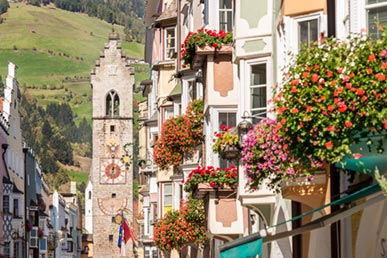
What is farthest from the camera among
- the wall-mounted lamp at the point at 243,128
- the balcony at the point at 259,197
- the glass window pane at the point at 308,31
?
the balcony at the point at 259,197

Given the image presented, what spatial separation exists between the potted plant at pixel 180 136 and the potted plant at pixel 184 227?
64.3 inches

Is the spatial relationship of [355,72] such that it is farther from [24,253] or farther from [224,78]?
[24,253]

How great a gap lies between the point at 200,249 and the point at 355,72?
1090 inches

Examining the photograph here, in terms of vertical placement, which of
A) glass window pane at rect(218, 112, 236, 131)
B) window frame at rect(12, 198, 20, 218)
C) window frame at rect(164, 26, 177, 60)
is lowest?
window frame at rect(12, 198, 20, 218)

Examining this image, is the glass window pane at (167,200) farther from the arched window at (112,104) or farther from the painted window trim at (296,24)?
the arched window at (112,104)

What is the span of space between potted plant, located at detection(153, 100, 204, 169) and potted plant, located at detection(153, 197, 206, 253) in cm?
163

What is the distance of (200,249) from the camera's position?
4109 centimetres

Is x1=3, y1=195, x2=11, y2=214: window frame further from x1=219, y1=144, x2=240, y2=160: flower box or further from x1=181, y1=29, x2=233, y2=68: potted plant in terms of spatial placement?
x1=219, y1=144, x2=240, y2=160: flower box

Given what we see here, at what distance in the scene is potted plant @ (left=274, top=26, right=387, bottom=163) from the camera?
13664 mm

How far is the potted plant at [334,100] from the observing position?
13.7 metres

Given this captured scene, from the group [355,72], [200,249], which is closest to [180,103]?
[200,249]

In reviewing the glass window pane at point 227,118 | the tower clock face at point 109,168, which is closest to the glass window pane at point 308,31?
the glass window pane at point 227,118

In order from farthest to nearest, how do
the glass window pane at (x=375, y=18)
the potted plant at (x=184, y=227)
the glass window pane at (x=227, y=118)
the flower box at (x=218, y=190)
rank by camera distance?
the potted plant at (x=184, y=227) → the glass window pane at (x=227, y=118) → the flower box at (x=218, y=190) → the glass window pane at (x=375, y=18)

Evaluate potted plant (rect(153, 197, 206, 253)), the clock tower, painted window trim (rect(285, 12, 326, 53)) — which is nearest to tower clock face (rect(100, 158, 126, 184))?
the clock tower
